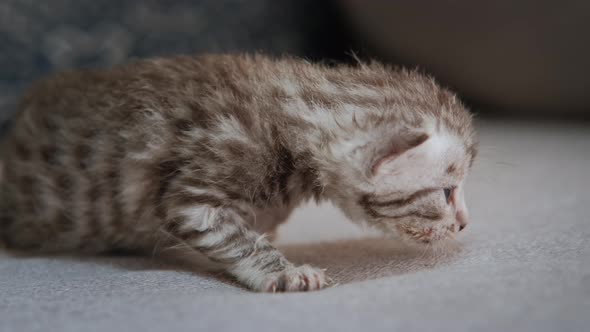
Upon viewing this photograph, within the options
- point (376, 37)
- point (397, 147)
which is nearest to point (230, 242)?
point (397, 147)

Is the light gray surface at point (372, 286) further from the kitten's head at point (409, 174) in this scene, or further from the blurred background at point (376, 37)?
the blurred background at point (376, 37)

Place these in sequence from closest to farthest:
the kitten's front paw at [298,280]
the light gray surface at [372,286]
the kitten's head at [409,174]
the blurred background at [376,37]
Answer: the light gray surface at [372,286]
the kitten's front paw at [298,280]
the kitten's head at [409,174]
the blurred background at [376,37]

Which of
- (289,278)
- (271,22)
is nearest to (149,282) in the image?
(289,278)

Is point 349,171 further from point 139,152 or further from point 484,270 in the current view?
point 139,152

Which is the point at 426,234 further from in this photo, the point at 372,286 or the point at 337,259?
the point at 372,286

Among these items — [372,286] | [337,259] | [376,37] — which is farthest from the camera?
[376,37]

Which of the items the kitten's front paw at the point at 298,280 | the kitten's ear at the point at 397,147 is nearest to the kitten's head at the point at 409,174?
the kitten's ear at the point at 397,147

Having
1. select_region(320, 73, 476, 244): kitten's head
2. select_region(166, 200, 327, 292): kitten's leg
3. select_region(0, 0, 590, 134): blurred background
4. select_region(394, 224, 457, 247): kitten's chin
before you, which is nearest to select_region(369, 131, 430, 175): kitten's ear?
select_region(320, 73, 476, 244): kitten's head

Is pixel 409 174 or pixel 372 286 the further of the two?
pixel 409 174

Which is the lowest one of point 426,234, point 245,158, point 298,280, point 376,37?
point 298,280
